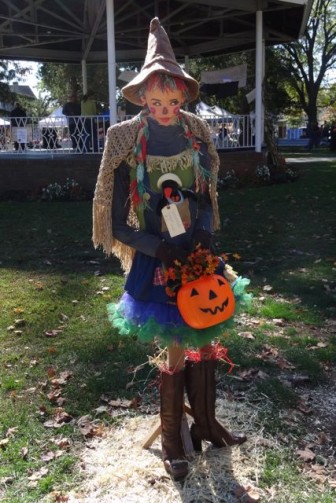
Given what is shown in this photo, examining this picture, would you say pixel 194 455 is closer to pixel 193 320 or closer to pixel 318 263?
pixel 193 320

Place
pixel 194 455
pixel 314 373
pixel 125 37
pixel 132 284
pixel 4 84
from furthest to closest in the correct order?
1. pixel 4 84
2. pixel 125 37
3. pixel 314 373
4. pixel 194 455
5. pixel 132 284

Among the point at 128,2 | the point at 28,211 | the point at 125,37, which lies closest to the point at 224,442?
the point at 28,211

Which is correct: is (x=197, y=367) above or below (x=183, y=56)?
below

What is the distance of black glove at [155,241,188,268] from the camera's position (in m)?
2.35

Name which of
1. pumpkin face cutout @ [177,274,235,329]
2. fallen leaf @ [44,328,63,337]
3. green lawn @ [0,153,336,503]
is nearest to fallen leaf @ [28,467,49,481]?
green lawn @ [0,153,336,503]

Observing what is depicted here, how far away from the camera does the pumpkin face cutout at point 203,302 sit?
2301mm

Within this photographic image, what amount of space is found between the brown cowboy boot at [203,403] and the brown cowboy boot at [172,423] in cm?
7

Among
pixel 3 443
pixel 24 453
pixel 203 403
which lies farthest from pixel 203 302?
pixel 3 443

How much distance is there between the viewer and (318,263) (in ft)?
20.3

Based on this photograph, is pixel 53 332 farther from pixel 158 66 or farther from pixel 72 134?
pixel 72 134

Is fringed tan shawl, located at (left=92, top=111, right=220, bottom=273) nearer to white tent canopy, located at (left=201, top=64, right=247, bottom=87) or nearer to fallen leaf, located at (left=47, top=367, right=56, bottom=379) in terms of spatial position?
fallen leaf, located at (left=47, top=367, right=56, bottom=379)

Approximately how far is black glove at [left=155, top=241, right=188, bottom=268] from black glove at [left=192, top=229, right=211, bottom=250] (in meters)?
0.11

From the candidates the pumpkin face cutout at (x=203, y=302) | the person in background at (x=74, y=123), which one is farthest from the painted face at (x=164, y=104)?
the person in background at (x=74, y=123)

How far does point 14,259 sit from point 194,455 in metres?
4.37
